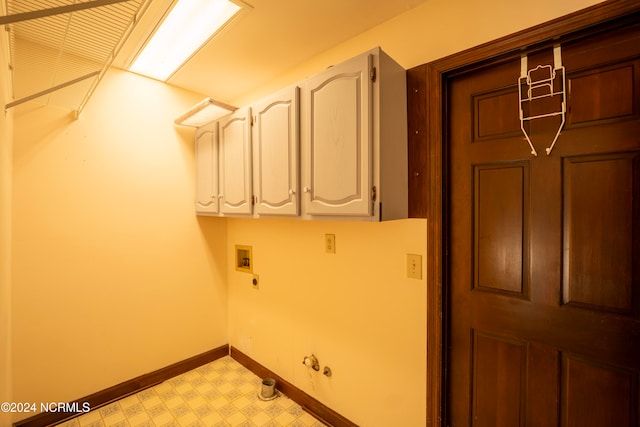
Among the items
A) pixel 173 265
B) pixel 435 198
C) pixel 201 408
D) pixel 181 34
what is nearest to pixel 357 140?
pixel 435 198

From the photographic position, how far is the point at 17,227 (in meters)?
1.74

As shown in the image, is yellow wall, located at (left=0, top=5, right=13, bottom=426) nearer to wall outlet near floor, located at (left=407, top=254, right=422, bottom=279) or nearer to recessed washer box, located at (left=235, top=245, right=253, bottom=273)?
recessed washer box, located at (left=235, top=245, right=253, bottom=273)

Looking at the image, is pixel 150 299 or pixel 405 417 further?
pixel 150 299

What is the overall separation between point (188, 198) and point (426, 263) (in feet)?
6.80

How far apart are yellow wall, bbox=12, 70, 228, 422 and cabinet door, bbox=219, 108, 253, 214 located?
567mm

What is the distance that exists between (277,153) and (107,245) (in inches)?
58.9

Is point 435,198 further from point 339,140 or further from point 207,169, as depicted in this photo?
point 207,169

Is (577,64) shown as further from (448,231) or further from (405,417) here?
(405,417)

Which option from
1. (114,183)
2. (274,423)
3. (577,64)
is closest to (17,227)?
(114,183)

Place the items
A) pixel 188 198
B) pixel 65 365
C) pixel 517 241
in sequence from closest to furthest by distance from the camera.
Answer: pixel 517 241 → pixel 65 365 → pixel 188 198

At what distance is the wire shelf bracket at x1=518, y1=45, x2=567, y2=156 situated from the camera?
1.12m

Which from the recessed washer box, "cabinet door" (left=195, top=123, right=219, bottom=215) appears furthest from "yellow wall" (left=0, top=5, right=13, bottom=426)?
the recessed washer box

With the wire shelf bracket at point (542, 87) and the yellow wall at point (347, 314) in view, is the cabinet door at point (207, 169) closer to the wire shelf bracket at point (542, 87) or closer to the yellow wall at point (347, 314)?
the yellow wall at point (347, 314)

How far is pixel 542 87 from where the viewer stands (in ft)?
3.83
